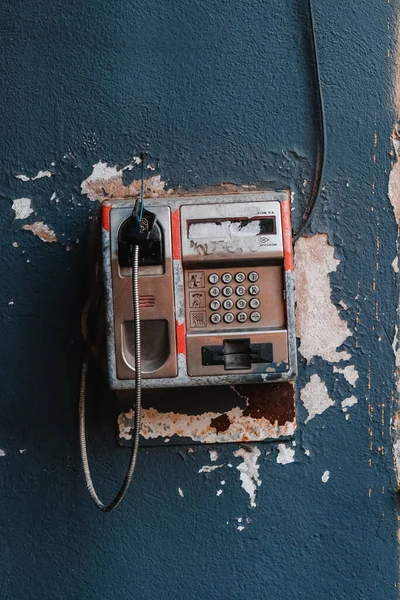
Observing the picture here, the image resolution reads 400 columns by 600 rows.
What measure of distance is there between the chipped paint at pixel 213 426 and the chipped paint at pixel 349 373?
123 mm

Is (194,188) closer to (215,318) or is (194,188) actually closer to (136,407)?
(215,318)

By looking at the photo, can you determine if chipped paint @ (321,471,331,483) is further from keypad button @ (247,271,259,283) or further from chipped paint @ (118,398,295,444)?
keypad button @ (247,271,259,283)

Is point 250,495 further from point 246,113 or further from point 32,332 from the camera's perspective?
point 246,113

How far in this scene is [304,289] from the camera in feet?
3.51

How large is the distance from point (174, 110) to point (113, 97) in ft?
0.36

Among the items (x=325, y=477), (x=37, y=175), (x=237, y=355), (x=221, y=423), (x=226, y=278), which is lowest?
(x=325, y=477)

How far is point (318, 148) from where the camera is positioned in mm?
1078

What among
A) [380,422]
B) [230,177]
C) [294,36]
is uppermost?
[294,36]

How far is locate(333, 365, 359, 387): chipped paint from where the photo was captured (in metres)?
1.07

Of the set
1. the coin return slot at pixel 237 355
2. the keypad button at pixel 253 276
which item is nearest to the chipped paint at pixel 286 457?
the coin return slot at pixel 237 355

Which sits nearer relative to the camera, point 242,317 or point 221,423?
point 242,317

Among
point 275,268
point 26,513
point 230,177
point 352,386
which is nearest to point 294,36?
point 230,177

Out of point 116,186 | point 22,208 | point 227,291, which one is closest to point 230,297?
point 227,291

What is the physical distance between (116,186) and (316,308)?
0.41 metres
